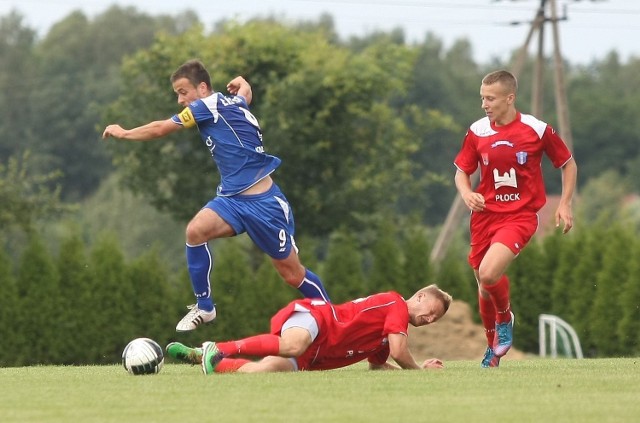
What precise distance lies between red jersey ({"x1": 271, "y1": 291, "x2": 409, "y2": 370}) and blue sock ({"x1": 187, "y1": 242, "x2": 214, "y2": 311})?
1.31 metres

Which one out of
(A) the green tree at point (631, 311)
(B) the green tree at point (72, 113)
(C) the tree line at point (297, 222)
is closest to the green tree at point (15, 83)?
(B) the green tree at point (72, 113)

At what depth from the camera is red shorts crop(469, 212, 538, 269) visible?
10.5 meters

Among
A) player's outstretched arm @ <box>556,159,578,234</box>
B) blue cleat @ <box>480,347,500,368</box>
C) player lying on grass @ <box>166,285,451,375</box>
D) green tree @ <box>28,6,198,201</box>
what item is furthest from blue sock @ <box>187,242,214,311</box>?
green tree @ <box>28,6,198,201</box>

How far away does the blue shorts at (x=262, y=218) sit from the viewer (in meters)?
10.8

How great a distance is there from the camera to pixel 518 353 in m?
24.2

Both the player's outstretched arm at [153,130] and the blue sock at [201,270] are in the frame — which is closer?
the player's outstretched arm at [153,130]

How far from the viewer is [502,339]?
10773mm

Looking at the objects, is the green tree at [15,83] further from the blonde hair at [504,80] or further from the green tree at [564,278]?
the blonde hair at [504,80]

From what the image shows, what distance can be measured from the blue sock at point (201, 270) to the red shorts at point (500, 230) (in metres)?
2.18

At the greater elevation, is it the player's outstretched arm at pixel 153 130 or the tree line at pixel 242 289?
the player's outstretched arm at pixel 153 130

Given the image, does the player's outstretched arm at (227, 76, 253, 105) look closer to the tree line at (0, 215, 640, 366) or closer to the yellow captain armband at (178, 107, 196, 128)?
the yellow captain armband at (178, 107, 196, 128)

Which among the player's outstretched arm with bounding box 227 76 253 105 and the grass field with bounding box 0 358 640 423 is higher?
the player's outstretched arm with bounding box 227 76 253 105

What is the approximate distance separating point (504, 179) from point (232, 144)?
2.25 metres

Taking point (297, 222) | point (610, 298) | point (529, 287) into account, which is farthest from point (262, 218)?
point (297, 222)
